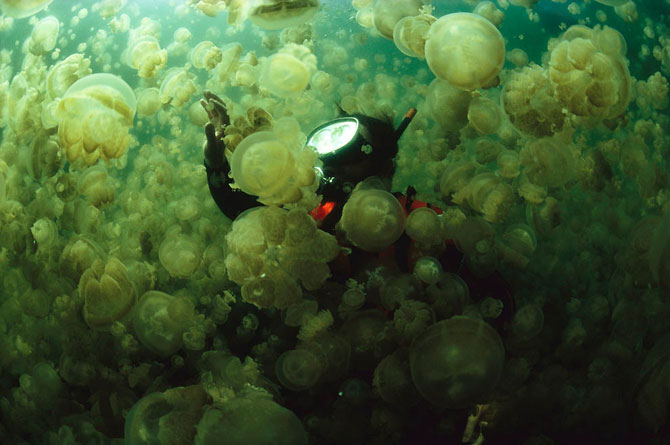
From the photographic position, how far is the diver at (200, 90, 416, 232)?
2154mm

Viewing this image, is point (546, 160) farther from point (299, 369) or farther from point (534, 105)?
point (299, 369)

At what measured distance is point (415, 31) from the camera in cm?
218

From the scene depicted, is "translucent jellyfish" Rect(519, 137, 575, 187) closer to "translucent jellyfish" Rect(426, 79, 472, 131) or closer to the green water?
the green water

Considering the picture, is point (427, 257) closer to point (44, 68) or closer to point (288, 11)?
point (288, 11)

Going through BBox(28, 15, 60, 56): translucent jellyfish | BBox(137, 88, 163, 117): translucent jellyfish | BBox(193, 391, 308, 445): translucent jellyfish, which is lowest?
BBox(193, 391, 308, 445): translucent jellyfish

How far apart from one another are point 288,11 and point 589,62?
140 centimetres

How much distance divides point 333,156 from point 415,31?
73cm

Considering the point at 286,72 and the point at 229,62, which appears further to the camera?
the point at 229,62

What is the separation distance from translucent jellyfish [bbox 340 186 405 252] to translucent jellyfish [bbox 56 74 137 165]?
117 cm

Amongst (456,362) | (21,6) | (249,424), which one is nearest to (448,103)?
(456,362)

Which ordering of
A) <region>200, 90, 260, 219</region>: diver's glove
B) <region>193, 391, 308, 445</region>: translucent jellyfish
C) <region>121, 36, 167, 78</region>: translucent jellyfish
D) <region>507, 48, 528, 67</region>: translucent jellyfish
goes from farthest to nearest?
<region>507, 48, 528, 67</region>: translucent jellyfish
<region>121, 36, 167, 78</region>: translucent jellyfish
<region>200, 90, 260, 219</region>: diver's glove
<region>193, 391, 308, 445</region>: translucent jellyfish

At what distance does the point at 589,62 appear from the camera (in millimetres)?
1998

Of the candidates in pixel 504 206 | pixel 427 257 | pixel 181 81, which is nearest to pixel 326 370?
pixel 427 257

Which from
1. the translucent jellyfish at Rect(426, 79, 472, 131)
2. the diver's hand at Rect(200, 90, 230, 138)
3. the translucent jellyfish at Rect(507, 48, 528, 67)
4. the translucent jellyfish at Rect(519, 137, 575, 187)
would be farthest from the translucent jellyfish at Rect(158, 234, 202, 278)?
the translucent jellyfish at Rect(507, 48, 528, 67)
